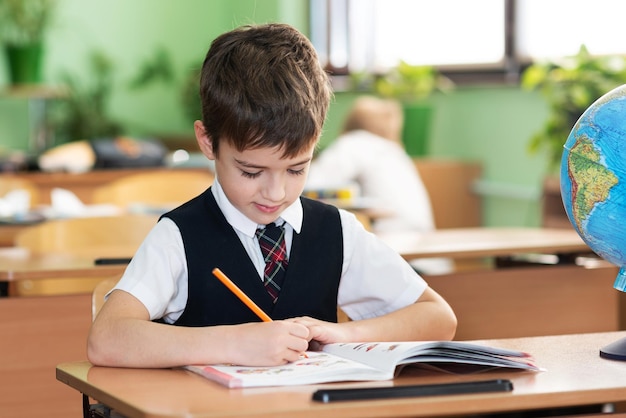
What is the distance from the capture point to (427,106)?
6266 millimetres

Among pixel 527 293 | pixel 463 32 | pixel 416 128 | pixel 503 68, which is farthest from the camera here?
pixel 416 128

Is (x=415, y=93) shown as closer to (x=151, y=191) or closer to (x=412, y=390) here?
(x=151, y=191)

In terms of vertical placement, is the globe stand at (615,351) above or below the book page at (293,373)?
below

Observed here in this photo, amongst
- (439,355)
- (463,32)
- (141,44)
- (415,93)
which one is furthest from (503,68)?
(439,355)

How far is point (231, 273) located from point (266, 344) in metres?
0.30

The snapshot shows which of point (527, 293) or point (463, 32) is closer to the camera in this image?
point (527, 293)

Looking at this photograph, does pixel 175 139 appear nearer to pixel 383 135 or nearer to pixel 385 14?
pixel 385 14

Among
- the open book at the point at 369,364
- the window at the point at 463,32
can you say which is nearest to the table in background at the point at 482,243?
the open book at the point at 369,364

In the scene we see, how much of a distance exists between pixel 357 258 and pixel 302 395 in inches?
22.6

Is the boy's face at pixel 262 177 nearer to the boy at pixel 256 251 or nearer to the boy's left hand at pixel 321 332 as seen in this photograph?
the boy at pixel 256 251

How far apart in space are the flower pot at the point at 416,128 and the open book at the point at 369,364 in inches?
192

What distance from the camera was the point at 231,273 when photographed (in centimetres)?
170

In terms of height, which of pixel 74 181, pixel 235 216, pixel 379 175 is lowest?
pixel 74 181

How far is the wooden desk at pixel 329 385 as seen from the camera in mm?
1197
